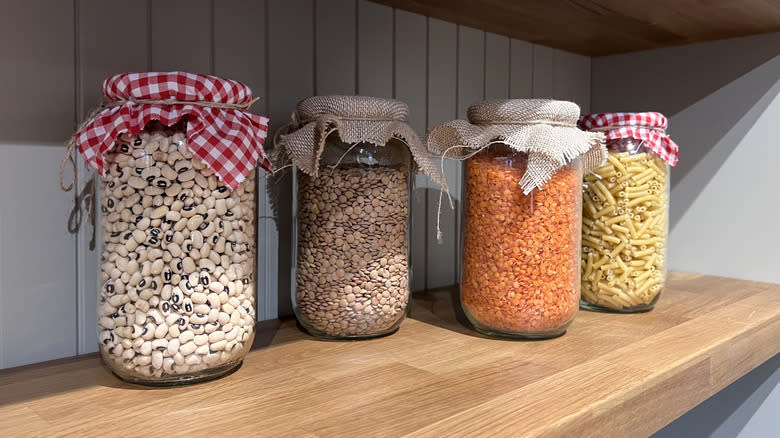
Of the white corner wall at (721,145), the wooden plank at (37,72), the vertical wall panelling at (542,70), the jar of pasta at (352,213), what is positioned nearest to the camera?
the wooden plank at (37,72)

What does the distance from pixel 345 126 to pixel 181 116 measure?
0.69ft

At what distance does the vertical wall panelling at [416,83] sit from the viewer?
105 cm

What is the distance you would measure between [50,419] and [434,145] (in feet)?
1.77

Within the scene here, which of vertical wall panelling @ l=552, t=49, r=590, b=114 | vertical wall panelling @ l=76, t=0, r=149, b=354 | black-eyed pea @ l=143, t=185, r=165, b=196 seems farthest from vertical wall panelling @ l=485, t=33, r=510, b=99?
black-eyed pea @ l=143, t=185, r=165, b=196

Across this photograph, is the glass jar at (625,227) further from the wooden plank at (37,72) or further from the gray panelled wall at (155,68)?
the wooden plank at (37,72)

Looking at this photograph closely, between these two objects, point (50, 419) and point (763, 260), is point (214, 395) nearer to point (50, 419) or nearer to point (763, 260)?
point (50, 419)

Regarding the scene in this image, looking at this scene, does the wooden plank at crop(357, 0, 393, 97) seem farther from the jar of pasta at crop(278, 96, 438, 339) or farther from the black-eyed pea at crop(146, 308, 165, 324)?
the black-eyed pea at crop(146, 308, 165, 324)

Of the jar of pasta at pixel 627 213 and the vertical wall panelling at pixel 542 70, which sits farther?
the vertical wall panelling at pixel 542 70

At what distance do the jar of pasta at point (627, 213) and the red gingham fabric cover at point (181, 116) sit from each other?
1.83 ft

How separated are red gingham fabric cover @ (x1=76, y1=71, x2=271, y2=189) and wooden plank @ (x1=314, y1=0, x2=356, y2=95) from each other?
32 cm

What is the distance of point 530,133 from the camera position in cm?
78

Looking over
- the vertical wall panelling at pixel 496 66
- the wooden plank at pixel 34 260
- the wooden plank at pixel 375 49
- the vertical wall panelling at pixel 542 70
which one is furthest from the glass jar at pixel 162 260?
the vertical wall panelling at pixel 542 70

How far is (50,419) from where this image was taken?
1.76 feet

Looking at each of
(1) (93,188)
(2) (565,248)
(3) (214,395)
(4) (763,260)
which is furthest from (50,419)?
(4) (763,260)
